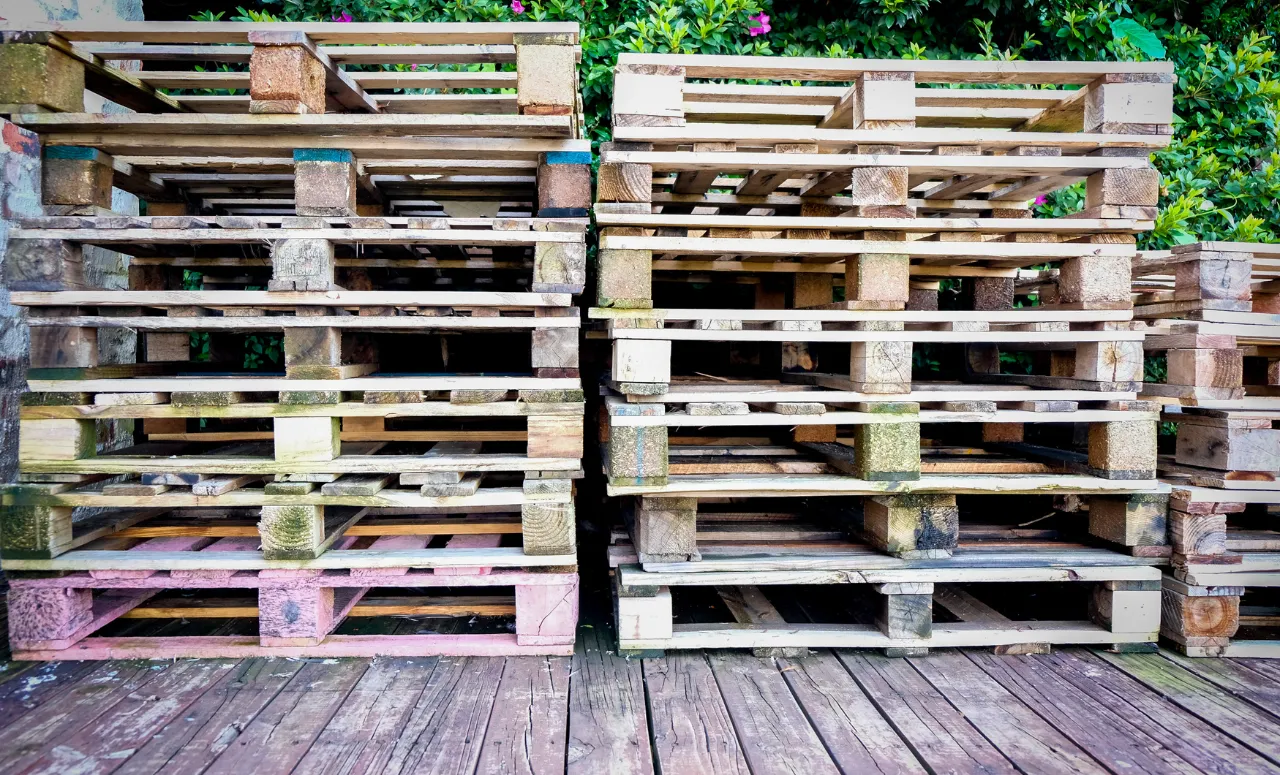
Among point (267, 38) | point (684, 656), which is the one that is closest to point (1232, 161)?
point (684, 656)

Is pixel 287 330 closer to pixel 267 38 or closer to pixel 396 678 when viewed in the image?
pixel 267 38

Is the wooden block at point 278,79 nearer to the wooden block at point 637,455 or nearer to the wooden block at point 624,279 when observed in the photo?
the wooden block at point 624,279

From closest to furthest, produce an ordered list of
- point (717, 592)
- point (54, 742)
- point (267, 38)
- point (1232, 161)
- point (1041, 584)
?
point (54, 742) → point (267, 38) → point (717, 592) → point (1041, 584) → point (1232, 161)

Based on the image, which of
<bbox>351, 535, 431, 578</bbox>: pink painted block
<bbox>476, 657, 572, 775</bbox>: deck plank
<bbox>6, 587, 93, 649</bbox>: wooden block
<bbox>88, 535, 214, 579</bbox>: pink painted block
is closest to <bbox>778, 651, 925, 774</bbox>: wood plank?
<bbox>476, 657, 572, 775</bbox>: deck plank

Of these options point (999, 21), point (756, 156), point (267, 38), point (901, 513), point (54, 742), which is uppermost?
point (999, 21)

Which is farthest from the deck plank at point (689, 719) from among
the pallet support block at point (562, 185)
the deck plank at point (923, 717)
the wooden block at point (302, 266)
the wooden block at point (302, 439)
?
the wooden block at point (302, 266)

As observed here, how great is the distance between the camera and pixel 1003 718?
2447 millimetres

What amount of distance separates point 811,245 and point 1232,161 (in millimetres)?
4098

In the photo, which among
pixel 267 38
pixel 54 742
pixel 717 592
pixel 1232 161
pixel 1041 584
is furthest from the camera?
pixel 1232 161

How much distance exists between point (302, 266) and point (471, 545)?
137 centimetres

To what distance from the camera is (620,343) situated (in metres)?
2.76

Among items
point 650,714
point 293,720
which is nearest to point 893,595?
point 650,714

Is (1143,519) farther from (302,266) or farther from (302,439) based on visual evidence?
(302,266)

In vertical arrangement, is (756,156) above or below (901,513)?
above
